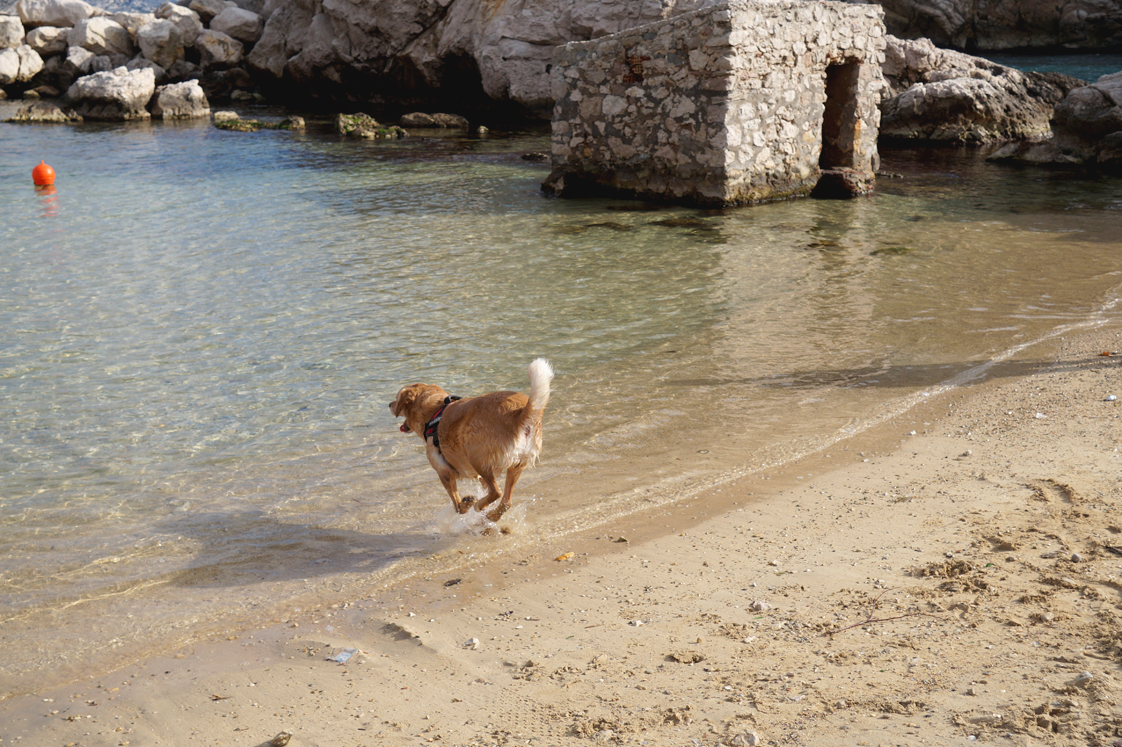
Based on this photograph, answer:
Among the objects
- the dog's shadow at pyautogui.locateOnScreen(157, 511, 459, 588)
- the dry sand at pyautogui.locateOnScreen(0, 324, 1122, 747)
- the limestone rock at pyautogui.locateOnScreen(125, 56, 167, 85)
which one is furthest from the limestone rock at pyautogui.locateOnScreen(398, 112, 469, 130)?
the dry sand at pyautogui.locateOnScreen(0, 324, 1122, 747)

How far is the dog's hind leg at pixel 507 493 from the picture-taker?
4.83m

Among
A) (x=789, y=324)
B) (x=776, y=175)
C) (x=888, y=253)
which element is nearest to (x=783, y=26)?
(x=776, y=175)

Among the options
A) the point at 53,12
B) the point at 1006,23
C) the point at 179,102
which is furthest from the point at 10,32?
the point at 1006,23

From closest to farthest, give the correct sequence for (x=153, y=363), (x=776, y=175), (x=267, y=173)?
(x=153, y=363) → (x=776, y=175) → (x=267, y=173)

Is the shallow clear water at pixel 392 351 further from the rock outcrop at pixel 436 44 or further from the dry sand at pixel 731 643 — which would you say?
the rock outcrop at pixel 436 44

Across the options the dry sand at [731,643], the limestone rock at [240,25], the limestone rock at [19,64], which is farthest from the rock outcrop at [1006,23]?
the dry sand at [731,643]

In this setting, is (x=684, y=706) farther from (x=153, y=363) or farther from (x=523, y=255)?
(x=523, y=255)

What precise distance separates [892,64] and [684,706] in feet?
83.3

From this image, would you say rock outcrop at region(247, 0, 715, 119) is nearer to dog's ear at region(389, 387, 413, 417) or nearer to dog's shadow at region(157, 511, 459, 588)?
dog's ear at region(389, 387, 413, 417)

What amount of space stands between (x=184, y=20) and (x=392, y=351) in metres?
35.5

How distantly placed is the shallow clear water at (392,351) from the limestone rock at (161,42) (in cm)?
2264

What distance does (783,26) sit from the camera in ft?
45.3

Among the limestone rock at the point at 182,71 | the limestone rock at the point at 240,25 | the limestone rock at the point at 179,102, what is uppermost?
the limestone rock at the point at 240,25

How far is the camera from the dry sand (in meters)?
3.11
